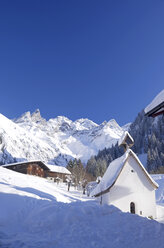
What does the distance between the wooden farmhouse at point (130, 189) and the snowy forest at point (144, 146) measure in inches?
3154

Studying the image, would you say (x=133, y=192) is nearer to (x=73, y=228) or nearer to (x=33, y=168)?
(x=73, y=228)

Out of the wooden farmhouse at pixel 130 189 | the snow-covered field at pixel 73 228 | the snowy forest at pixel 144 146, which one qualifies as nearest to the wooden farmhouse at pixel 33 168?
the snowy forest at pixel 144 146

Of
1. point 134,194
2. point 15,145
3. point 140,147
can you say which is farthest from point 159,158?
point 15,145

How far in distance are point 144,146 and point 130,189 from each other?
422 feet

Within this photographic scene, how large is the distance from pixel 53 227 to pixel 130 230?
3.31 meters

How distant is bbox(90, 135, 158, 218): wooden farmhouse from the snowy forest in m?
80.1

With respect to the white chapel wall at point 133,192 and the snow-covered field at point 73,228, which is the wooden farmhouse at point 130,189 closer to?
Result: the white chapel wall at point 133,192

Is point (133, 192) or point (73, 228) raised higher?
point (133, 192)

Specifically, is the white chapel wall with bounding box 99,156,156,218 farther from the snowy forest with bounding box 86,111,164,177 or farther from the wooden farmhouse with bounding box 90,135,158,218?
the snowy forest with bounding box 86,111,164,177

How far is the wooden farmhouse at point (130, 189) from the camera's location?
55.8 ft

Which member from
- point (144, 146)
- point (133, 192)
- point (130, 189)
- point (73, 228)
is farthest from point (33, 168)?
point (144, 146)

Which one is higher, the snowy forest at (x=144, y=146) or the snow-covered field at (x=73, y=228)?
the snowy forest at (x=144, y=146)

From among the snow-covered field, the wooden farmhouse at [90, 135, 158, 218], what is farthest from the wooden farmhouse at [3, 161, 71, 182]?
the snow-covered field

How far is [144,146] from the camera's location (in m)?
139
